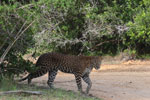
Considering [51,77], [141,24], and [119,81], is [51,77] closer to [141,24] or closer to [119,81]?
[119,81]

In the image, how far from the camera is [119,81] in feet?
41.7

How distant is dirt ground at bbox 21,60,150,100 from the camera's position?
10.3 metres

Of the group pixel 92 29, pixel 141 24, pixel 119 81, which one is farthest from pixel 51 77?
pixel 141 24

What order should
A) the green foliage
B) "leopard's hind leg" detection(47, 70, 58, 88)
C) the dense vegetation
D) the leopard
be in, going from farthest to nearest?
the green foliage < the dense vegetation < "leopard's hind leg" detection(47, 70, 58, 88) < the leopard

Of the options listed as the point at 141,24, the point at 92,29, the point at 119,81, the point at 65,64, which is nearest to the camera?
the point at 65,64

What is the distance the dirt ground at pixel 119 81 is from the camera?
1032cm

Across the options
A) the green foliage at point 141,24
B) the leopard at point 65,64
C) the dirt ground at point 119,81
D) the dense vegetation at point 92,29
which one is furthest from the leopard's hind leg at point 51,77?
the green foliage at point 141,24

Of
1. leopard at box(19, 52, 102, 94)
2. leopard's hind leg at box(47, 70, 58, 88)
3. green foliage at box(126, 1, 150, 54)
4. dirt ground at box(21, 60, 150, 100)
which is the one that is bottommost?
dirt ground at box(21, 60, 150, 100)

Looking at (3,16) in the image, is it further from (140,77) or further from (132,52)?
(132,52)

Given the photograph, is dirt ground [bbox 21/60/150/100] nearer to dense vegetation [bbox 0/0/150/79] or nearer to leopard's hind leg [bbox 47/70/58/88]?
leopard's hind leg [bbox 47/70/58/88]

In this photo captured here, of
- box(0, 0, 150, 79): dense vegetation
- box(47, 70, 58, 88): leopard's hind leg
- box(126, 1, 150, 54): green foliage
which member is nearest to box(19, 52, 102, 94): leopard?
box(47, 70, 58, 88): leopard's hind leg

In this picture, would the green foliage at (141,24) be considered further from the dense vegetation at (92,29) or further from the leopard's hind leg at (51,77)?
the leopard's hind leg at (51,77)

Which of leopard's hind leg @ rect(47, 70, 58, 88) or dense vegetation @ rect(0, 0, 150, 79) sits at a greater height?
dense vegetation @ rect(0, 0, 150, 79)

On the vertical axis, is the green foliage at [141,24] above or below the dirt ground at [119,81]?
above
